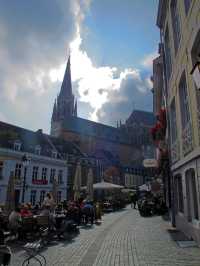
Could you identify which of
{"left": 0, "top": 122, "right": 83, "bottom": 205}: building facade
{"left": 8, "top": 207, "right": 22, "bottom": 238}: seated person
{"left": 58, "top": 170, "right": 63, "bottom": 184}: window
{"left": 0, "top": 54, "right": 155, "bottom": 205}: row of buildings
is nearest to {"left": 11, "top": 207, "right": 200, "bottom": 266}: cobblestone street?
{"left": 8, "top": 207, "right": 22, "bottom": 238}: seated person

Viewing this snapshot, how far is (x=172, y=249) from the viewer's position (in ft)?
24.0

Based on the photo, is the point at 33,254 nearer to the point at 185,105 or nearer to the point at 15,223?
the point at 15,223

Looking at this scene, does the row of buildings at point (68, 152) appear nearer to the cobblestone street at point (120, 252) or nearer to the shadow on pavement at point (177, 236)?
the cobblestone street at point (120, 252)

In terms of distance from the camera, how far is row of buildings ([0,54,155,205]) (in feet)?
105

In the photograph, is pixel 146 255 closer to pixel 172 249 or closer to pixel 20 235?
pixel 172 249

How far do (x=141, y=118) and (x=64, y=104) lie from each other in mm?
33239

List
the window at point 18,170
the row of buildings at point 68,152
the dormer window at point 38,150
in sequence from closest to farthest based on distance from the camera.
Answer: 1. the window at point 18,170
2. the row of buildings at point 68,152
3. the dormer window at point 38,150

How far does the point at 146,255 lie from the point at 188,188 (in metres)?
3.66

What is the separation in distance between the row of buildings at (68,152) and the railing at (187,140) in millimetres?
11307

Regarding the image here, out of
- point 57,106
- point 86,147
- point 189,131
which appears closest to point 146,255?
point 189,131

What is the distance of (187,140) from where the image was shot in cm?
895

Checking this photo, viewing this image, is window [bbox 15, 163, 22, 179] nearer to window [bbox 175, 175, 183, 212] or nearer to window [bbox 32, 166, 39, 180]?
window [bbox 32, 166, 39, 180]

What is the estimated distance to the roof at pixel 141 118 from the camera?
97.7 m

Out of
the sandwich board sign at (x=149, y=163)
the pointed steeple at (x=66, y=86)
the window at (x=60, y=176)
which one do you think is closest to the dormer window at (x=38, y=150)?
the window at (x=60, y=176)
